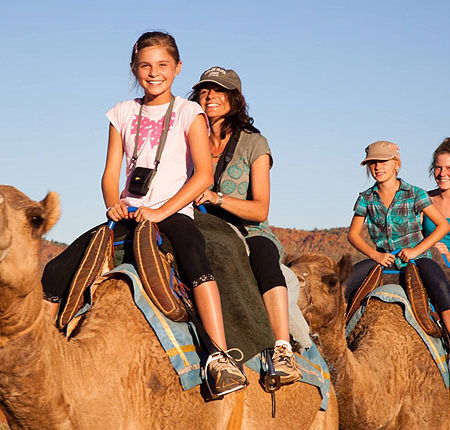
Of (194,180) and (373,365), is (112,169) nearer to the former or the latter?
(194,180)

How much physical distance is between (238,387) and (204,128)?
168 centimetres

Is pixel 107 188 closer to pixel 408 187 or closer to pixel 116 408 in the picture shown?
pixel 116 408

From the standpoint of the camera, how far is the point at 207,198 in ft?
18.1

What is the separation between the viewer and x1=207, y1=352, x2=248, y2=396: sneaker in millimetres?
4586

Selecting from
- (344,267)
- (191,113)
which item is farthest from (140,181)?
(344,267)

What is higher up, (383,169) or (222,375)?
(383,169)

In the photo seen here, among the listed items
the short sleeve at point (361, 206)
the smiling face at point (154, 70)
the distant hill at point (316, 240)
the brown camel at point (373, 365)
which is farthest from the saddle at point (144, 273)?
the distant hill at point (316, 240)

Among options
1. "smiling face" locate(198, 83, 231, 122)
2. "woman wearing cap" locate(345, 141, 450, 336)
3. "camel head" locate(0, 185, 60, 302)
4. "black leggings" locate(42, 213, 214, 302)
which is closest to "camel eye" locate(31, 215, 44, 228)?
"camel head" locate(0, 185, 60, 302)

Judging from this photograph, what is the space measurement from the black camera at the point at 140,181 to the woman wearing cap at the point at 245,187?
48 cm

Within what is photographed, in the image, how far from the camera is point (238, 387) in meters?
4.64

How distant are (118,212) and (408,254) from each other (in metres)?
3.76

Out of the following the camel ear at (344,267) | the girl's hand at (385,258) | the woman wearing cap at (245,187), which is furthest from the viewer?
the girl's hand at (385,258)

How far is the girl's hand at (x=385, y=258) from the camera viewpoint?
8.02 meters

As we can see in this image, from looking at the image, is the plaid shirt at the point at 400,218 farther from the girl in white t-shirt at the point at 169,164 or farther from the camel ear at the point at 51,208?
the camel ear at the point at 51,208
